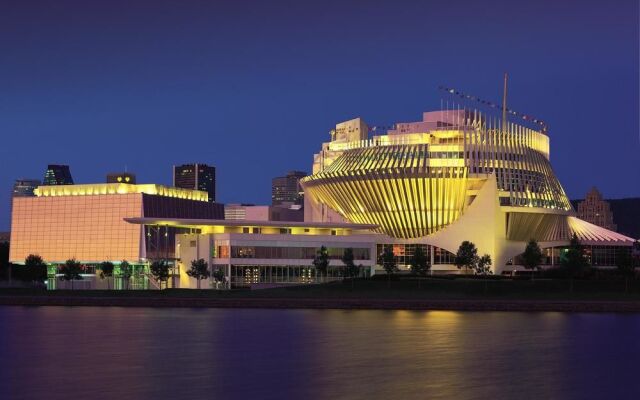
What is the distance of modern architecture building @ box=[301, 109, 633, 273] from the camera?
154250 mm

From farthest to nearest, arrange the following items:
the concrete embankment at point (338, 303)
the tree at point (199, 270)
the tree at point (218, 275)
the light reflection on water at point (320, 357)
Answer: the tree at point (218, 275) < the tree at point (199, 270) < the concrete embankment at point (338, 303) < the light reflection on water at point (320, 357)

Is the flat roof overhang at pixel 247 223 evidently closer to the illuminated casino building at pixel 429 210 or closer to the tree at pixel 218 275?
the illuminated casino building at pixel 429 210

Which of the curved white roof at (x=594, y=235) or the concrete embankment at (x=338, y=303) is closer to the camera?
the concrete embankment at (x=338, y=303)

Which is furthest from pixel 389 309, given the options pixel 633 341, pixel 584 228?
pixel 584 228

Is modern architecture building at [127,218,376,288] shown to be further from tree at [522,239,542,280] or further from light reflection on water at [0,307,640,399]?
light reflection on water at [0,307,640,399]

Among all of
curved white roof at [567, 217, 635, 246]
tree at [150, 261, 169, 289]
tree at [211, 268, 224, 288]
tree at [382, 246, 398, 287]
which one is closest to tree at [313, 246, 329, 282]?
tree at [382, 246, 398, 287]

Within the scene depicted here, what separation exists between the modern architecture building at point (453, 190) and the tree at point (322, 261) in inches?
624

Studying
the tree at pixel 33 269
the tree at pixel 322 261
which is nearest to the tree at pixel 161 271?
the tree at pixel 322 261

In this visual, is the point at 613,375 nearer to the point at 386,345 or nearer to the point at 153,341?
the point at 386,345

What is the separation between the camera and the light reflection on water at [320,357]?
164ft

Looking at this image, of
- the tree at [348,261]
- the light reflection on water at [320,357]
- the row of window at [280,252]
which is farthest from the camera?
the row of window at [280,252]

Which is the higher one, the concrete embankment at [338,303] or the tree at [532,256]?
the tree at [532,256]

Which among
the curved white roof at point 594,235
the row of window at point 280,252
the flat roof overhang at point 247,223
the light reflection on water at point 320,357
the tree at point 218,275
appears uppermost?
the flat roof overhang at point 247,223

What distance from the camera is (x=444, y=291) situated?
390 feet
